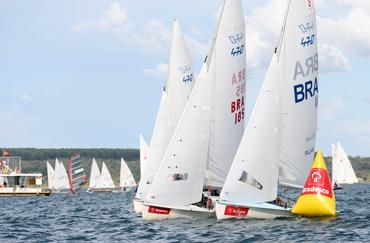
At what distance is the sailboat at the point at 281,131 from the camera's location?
36.5m

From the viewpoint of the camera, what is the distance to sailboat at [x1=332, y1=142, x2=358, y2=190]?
417ft

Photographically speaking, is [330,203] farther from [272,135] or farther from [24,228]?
[24,228]

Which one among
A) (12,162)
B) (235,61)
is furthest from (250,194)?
(12,162)

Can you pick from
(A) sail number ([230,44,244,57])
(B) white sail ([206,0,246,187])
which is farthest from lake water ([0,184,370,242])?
(A) sail number ([230,44,244,57])

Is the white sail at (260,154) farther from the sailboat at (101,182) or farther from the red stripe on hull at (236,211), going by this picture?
the sailboat at (101,182)

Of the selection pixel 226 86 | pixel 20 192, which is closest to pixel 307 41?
pixel 226 86

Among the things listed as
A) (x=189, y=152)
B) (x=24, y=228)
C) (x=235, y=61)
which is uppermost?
(x=235, y=61)

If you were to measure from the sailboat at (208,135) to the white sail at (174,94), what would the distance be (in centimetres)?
727

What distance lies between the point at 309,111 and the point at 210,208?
242 inches

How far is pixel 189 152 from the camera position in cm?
3884

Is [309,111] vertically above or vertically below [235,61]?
below

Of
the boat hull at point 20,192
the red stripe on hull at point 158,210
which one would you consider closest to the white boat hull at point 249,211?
the red stripe on hull at point 158,210

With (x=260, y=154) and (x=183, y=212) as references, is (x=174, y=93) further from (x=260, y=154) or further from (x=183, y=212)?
(x=260, y=154)

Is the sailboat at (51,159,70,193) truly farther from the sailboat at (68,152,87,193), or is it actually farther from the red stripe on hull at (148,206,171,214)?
the red stripe on hull at (148,206,171,214)
